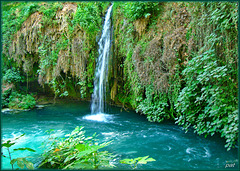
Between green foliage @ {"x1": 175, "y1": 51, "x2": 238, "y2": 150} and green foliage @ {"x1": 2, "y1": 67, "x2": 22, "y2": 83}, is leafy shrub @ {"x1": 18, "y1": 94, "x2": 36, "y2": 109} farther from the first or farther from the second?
green foliage @ {"x1": 175, "y1": 51, "x2": 238, "y2": 150}

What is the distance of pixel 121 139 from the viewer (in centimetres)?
440

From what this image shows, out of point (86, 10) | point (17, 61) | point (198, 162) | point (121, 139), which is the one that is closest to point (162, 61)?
point (121, 139)

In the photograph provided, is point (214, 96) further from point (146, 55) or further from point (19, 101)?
point (19, 101)

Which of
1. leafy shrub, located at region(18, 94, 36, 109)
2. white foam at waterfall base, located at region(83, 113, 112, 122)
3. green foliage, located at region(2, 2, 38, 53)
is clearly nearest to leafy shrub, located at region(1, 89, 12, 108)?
leafy shrub, located at region(18, 94, 36, 109)

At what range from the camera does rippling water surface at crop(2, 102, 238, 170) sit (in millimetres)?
3254

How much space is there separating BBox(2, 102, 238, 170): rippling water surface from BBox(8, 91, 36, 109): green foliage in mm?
551

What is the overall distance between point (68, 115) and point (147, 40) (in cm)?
420

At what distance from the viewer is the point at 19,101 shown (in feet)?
27.1

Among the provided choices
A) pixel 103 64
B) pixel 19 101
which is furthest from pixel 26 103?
pixel 103 64

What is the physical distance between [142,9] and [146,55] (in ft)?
4.50

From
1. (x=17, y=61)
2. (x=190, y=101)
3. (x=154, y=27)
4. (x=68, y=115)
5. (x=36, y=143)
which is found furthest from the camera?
(x=17, y=61)

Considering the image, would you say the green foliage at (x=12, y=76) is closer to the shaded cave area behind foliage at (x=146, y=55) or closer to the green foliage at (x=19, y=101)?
the shaded cave area behind foliage at (x=146, y=55)

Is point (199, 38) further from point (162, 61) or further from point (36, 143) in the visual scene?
point (36, 143)

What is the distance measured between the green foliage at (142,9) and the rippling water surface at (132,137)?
334 centimetres
